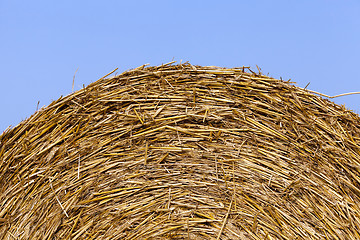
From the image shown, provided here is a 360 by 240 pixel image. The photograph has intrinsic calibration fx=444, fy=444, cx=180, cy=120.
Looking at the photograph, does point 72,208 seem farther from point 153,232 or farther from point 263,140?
point 263,140

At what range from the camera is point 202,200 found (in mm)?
2418

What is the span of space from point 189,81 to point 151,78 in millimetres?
218

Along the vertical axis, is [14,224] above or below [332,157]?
below

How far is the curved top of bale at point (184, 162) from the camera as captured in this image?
2393 millimetres

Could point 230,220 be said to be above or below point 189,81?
below

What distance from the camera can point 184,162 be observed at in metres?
2.45

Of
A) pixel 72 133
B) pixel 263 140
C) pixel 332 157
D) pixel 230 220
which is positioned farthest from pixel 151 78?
pixel 332 157

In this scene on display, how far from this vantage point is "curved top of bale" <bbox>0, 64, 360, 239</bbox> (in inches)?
94.2

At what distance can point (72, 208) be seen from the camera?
7.89 ft

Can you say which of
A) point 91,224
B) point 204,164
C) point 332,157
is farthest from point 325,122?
point 91,224

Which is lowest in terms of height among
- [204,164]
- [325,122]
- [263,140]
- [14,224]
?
[14,224]

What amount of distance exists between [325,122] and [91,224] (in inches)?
55.6

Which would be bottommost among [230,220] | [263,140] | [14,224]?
[14,224]

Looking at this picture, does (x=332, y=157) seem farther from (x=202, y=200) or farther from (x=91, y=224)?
(x=91, y=224)
